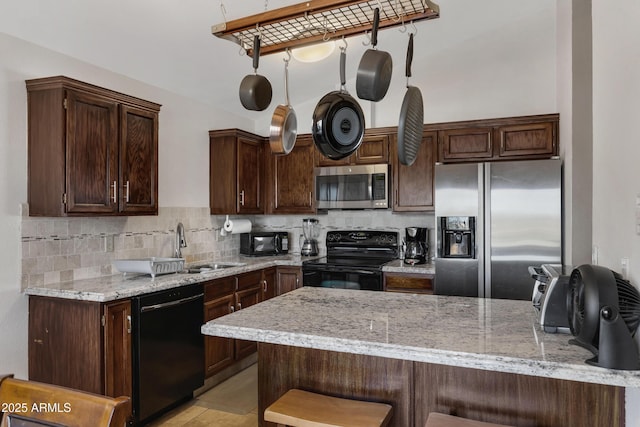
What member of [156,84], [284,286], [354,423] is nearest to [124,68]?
[156,84]

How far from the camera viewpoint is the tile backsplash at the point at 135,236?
266 centimetres

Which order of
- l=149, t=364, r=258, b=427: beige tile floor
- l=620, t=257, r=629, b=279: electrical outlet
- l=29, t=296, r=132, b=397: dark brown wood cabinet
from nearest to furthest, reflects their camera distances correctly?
l=620, t=257, r=629, b=279: electrical outlet → l=29, t=296, r=132, b=397: dark brown wood cabinet → l=149, t=364, r=258, b=427: beige tile floor

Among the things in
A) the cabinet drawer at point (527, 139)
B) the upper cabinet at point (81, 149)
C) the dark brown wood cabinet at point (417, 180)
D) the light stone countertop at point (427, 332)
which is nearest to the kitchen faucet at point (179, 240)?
the upper cabinet at point (81, 149)

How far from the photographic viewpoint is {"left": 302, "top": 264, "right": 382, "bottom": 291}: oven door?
3723 mm

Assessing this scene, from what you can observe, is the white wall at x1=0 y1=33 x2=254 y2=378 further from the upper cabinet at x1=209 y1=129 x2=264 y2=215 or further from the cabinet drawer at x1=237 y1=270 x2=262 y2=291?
the cabinet drawer at x1=237 y1=270 x2=262 y2=291

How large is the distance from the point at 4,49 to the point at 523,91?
3.98 meters

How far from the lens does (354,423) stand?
148 centimetres

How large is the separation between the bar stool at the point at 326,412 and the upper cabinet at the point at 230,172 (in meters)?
2.73

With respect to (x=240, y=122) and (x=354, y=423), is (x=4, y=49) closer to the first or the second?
(x=240, y=122)

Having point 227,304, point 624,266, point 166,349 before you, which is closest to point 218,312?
point 227,304

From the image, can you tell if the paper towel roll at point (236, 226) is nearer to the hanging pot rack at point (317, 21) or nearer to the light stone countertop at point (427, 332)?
the light stone countertop at point (427, 332)

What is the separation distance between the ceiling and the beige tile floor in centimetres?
253

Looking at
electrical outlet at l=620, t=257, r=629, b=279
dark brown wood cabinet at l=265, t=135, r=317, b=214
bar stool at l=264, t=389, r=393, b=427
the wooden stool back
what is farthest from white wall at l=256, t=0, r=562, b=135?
the wooden stool back

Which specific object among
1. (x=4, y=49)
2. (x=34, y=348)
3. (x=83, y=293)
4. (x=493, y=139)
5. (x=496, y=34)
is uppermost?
(x=496, y=34)
